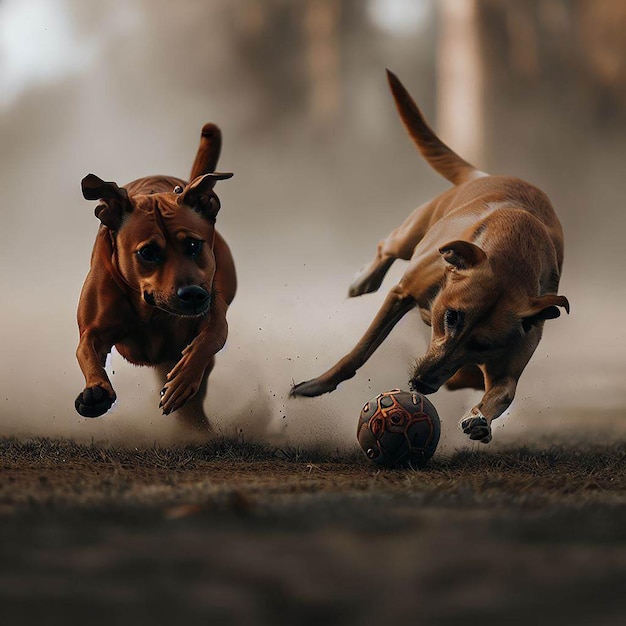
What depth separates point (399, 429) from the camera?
4141 mm

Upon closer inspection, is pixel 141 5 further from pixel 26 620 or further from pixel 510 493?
pixel 26 620

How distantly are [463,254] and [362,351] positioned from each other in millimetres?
944

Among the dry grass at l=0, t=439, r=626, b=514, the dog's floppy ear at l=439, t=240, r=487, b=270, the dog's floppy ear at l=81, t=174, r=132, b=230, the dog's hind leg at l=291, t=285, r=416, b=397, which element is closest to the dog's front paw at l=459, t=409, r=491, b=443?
the dry grass at l=0, t=439, r=626, b=514

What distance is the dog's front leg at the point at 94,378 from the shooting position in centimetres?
374

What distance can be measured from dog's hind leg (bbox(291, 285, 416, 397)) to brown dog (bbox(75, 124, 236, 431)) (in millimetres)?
745

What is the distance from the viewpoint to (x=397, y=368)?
5703 mm

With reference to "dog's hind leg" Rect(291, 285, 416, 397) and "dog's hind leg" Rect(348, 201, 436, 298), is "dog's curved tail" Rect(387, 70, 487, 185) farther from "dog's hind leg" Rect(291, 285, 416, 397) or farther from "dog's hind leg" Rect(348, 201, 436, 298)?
"dog's hind leg" Rect(291, 285, 416, 397)

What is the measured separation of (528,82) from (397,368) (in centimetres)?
334

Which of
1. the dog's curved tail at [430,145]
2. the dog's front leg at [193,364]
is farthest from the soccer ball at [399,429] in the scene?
the dog's curved tail at [430,145]

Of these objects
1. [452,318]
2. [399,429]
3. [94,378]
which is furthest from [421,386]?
[94,378]

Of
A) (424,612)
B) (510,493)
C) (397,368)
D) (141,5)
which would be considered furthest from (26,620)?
(141,5)

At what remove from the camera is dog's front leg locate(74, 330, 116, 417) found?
3.74 meters

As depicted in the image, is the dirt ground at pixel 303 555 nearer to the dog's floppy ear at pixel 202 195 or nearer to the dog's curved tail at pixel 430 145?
Answer: the dog's floppy ear at pixel 202 195

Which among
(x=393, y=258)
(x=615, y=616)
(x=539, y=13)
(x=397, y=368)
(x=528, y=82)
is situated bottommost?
(x=615, y=616)
